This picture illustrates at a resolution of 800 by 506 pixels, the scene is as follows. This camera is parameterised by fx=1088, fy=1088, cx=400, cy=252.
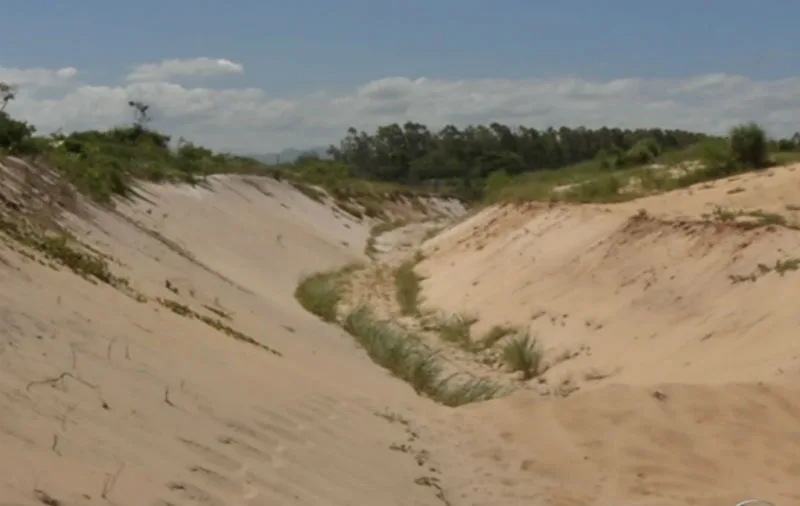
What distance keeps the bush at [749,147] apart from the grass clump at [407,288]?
8416 millimetres

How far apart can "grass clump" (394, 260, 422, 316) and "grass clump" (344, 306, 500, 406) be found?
192cm

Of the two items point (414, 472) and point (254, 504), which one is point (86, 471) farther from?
point (414, 472)

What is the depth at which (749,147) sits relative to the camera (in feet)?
86.6

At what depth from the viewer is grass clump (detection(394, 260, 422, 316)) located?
2131cm

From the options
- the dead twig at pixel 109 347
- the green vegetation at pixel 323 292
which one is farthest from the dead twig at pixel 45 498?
the green vegetation at pixel 323 292

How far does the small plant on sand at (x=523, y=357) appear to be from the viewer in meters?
14.0

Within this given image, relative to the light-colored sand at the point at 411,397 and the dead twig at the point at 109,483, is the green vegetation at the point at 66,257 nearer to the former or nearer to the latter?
the light-colored sand at the point at 411,397

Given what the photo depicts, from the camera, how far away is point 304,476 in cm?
692

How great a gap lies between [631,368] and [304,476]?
688cm

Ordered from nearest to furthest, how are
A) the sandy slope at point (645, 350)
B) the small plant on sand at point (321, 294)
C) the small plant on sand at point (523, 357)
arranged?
1. the sandy slope at point (645, 350)
2. the small plant on sand at point (523, 357)
3. the small plant on sand at point (321, 294)

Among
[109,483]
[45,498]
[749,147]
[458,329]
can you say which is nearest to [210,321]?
[458,329]

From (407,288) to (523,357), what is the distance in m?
10.0

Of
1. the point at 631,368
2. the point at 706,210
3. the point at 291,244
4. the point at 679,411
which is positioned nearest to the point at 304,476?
the point at 679,411

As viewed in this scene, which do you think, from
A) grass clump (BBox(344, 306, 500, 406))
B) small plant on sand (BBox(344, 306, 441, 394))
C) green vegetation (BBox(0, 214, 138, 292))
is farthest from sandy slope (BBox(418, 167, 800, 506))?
green vegetation (BBox(0, 214, 138, 292))
